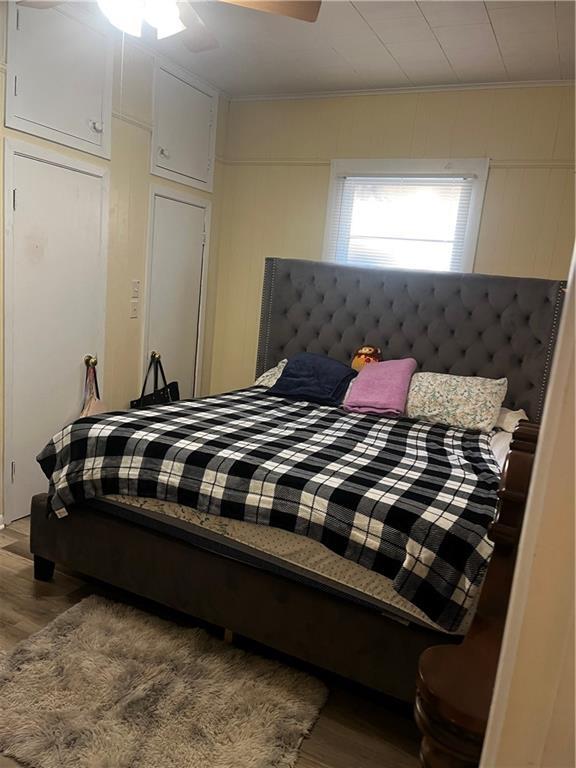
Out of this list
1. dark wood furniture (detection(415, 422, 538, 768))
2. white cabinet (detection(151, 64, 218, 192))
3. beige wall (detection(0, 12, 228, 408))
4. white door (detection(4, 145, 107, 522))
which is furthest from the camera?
white cabinet (detection(151, 64, 218, 192))

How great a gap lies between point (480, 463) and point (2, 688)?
6.65 ft

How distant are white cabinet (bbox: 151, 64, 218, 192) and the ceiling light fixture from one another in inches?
64.2

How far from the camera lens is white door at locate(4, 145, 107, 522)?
2.91 metres

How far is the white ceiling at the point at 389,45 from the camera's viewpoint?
8.96 ft

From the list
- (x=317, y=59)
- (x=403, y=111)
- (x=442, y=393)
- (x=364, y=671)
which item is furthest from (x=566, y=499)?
(x=403, y=111)

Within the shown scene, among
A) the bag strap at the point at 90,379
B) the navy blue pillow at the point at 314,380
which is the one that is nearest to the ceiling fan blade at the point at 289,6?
the navy blue pillow at the point at 314,380

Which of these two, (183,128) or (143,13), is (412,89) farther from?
(143,13)

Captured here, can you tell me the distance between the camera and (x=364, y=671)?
74.3 inches

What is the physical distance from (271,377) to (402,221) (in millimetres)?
1472

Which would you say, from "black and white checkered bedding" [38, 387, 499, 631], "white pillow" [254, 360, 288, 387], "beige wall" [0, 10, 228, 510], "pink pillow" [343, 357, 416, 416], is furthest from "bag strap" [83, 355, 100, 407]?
"pink pillow" [343, 357, 416, 416]

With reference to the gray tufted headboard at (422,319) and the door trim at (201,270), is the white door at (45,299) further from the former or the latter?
the gray tufted headboard at (422,319)

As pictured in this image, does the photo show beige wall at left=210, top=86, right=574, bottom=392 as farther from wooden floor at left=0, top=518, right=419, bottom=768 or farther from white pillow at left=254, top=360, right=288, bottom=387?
wooden floor at left=0, top=518, right=419, bottom=768

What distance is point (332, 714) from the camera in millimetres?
1917

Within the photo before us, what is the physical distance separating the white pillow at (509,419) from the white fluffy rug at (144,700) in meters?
1.89
